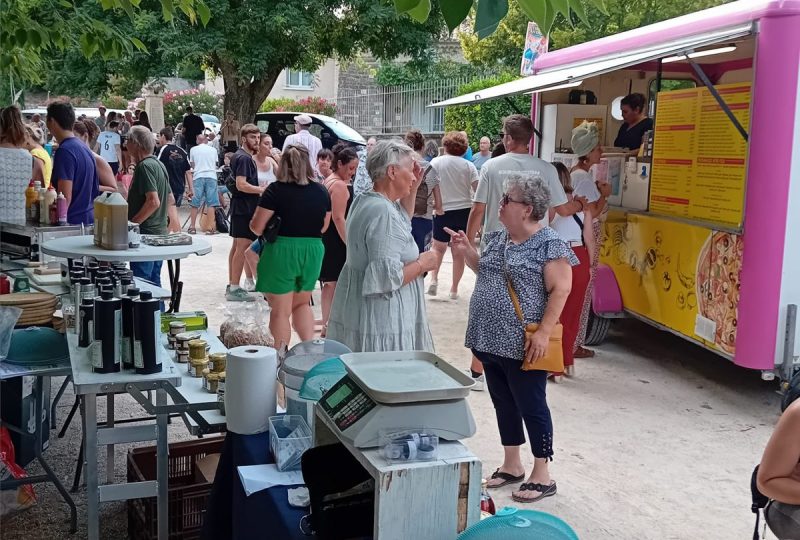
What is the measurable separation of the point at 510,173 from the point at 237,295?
4.06m

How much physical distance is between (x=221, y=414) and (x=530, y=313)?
1721mm

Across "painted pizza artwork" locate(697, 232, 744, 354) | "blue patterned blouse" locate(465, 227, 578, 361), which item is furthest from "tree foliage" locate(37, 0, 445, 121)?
"blue patterned blouse" locate(465, 227, 578, 361)

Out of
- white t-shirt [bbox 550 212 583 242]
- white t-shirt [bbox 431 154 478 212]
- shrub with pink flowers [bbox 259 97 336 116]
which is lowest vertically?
white t-shirt [bbox 550 212 583 242]

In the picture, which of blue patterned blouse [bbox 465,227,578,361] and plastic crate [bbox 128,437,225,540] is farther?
blue patterned blouse [bbox 465,227,578,361]

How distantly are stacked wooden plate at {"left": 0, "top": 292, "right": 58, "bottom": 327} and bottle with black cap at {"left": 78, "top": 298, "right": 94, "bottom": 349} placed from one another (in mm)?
826

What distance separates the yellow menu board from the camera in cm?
625

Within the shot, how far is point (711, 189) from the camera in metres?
6.60

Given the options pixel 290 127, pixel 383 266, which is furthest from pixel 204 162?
pixel 383 266

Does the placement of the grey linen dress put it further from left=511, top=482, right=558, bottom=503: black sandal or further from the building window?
the building window

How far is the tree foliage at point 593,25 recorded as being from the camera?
2405 cm

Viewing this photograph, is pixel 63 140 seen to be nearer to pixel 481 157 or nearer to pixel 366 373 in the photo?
pixel 366 373

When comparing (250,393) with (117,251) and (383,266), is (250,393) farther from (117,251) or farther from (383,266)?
(117,251)

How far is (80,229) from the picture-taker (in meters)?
5.96

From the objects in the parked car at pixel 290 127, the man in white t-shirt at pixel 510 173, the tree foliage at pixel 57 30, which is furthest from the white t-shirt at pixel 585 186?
the parked car at pixel 290 127
